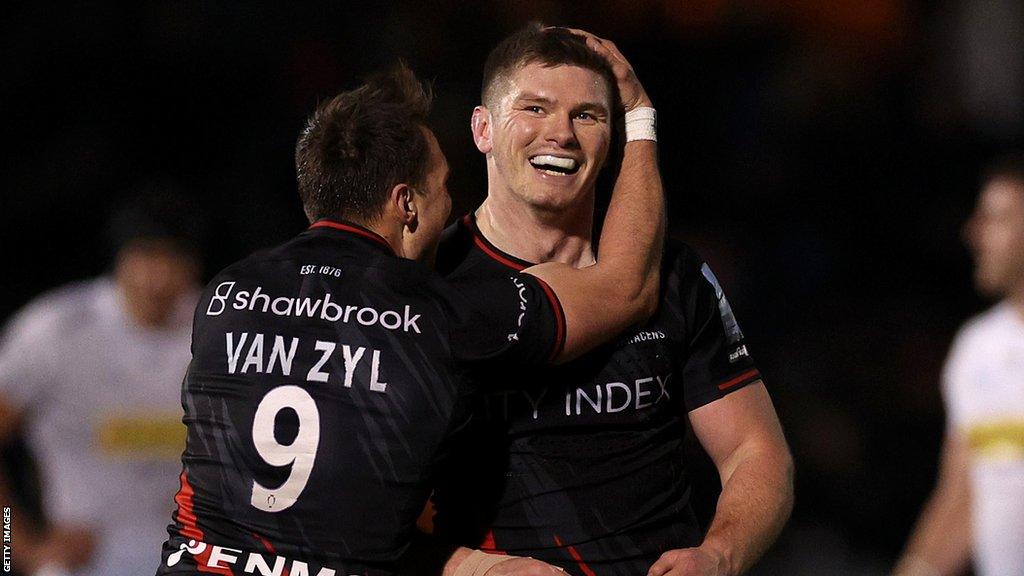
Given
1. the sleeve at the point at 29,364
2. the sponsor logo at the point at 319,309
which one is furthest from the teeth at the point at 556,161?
the sleeve at the point at 29,364

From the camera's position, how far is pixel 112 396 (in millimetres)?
6695

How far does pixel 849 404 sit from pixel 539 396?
5538mm

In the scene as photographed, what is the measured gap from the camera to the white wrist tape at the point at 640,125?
12.0 feet

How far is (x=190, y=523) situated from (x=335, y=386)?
498 mm

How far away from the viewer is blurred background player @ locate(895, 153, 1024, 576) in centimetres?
618

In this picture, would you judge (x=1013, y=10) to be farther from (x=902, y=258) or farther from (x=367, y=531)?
(x=367, y=531)

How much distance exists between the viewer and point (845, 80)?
32.6ft

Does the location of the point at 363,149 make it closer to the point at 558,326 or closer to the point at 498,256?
the point at 498,256

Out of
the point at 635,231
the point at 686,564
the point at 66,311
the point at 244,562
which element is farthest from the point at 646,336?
the point at 66,311

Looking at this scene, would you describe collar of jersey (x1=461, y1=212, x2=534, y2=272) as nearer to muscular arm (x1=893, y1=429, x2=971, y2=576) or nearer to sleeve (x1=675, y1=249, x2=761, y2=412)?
sleeve (x1=675, y1=249, x2=761, y2=412)

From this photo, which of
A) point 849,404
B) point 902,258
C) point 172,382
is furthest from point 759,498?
point 902,258

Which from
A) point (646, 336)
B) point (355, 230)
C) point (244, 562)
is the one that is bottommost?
point (244, 562)

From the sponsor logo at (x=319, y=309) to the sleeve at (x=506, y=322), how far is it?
0.38 feet

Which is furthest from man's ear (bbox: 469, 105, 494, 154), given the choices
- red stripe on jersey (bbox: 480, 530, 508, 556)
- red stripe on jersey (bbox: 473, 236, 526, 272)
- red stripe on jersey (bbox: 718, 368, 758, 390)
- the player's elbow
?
red stripe on jersey (bbox: 480, 530, 508, 556)
